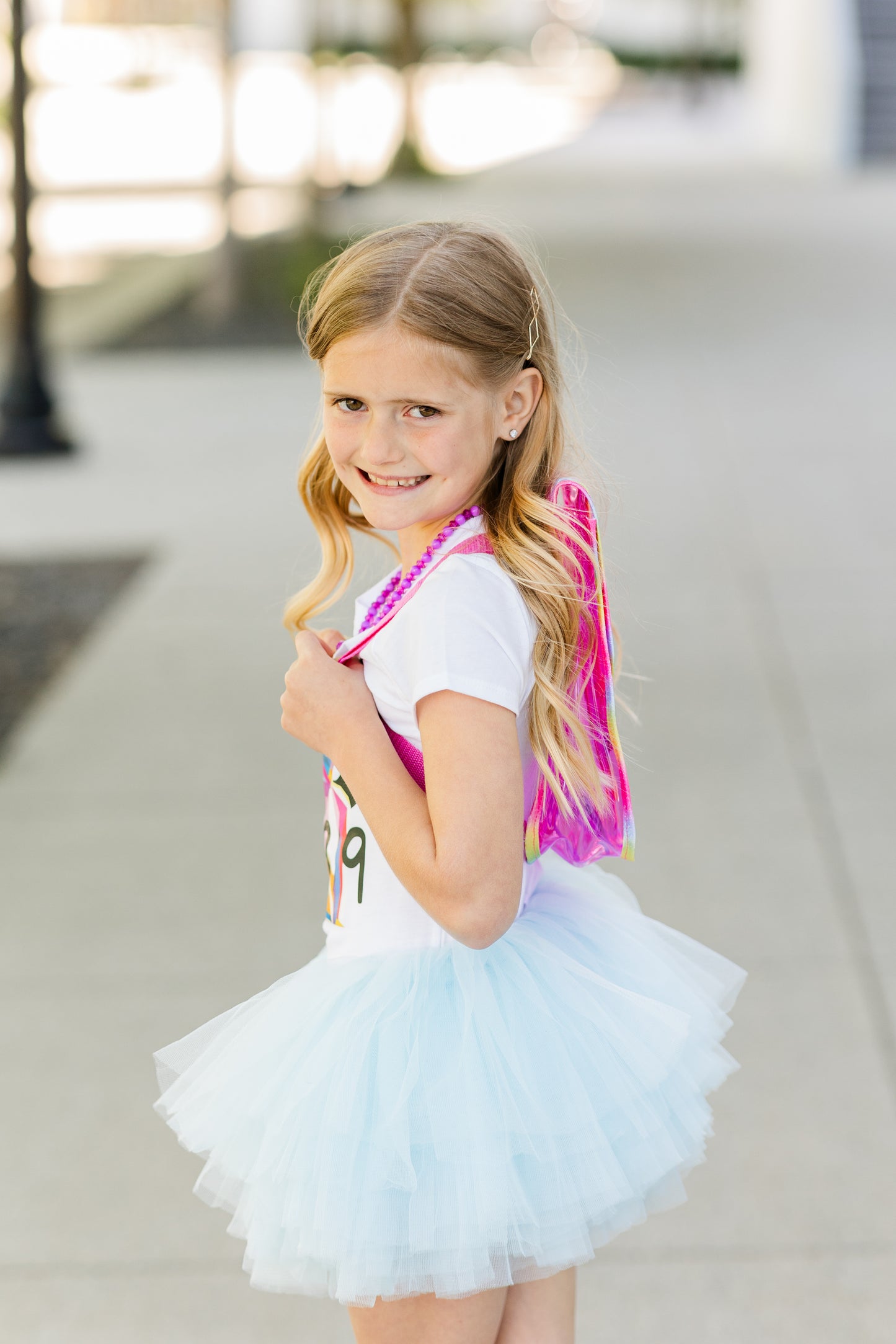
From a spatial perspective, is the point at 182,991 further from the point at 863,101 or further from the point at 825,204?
the point at 863,101

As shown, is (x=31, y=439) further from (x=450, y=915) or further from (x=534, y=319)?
(x=450, y=915)

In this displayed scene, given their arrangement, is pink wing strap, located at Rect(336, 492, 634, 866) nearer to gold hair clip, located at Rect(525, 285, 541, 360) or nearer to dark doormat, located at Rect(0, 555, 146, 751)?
gold hair clip, located at Rect(525, 285, 541, 360)

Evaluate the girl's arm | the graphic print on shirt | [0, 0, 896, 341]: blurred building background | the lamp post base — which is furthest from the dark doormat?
the girl's arm

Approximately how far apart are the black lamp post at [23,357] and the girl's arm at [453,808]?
747cm

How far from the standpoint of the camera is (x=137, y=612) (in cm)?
622

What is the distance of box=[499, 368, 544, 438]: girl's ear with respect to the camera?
1.72m

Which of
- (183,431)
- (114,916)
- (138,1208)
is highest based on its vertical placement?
(138,1208)

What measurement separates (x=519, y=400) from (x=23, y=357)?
7.63 meters

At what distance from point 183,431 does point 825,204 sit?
45.0 ft

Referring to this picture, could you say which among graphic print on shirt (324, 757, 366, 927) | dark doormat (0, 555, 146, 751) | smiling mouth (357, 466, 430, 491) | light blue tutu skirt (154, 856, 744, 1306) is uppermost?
smiling mouth (357, 466, 430, 491)

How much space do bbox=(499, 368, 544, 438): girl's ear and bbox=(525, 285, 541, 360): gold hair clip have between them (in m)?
0.02

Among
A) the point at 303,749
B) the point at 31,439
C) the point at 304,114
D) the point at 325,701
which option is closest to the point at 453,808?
the point at 325,701

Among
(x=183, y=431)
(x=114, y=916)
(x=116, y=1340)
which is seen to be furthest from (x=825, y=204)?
(x=116, y=1340)

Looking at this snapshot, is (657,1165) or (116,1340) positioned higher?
(657,1165)
